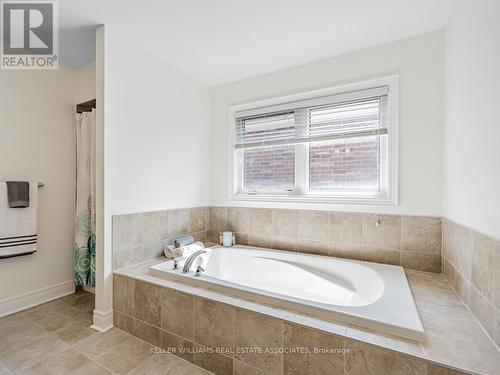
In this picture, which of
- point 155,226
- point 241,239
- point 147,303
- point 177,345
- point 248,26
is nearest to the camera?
point 177,345

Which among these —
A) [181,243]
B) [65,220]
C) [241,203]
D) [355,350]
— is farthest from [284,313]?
[65,220]

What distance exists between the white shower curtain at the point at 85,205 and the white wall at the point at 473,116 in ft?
9.14

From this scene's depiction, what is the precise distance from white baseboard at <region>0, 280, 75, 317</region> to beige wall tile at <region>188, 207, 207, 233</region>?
4.36 ft

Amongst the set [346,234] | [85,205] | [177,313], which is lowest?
[177,313]

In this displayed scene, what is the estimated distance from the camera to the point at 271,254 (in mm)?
2256

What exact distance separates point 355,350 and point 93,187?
2.36 meters

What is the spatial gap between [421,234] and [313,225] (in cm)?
84

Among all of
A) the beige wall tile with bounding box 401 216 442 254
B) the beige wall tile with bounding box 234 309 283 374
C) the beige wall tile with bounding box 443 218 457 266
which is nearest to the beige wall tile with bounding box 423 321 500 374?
the beige wall tile with bounding box 443 218 457 266

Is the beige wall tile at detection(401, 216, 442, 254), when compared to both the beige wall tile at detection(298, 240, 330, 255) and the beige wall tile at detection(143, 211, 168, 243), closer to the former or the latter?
the beige wall tile at detection(298, 240, 330, 255)

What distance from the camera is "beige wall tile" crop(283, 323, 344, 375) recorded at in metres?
1.07

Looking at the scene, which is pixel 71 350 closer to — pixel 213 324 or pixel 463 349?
pixel 213 324

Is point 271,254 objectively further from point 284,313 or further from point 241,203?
point 284,313

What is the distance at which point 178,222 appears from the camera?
7.86ft

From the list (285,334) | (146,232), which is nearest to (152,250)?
(146,232)
